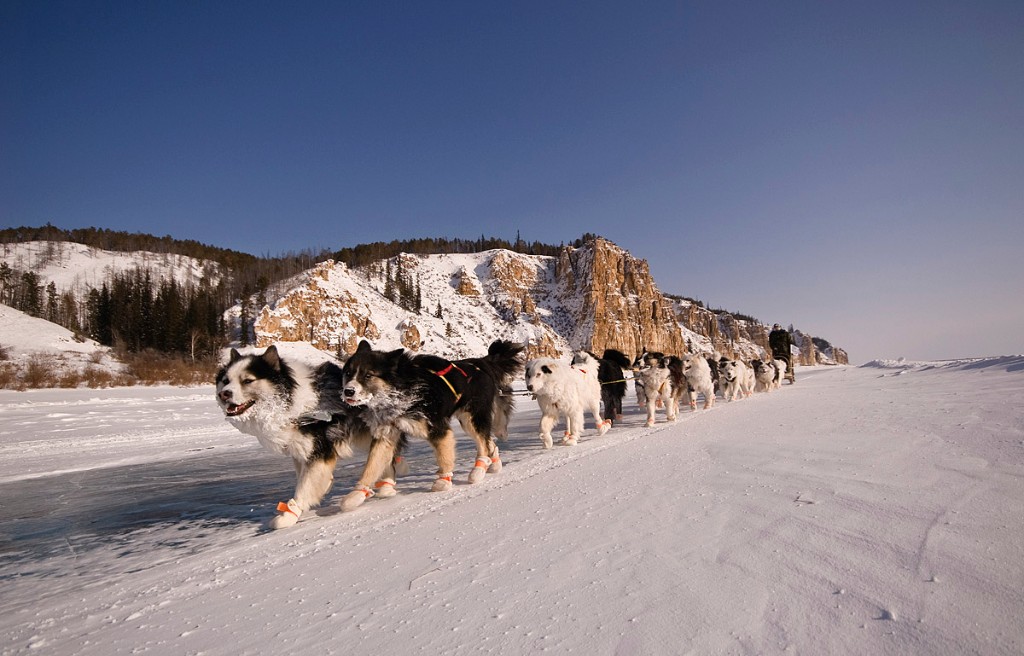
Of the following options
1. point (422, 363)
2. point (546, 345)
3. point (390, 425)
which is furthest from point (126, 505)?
point (546, 345)

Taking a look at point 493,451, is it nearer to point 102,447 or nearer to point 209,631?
point 209,631

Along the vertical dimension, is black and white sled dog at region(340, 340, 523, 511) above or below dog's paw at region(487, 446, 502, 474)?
above

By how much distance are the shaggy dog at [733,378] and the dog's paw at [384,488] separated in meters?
11.0

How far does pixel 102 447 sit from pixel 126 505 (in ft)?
21.9

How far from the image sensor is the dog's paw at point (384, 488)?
4.86 meters

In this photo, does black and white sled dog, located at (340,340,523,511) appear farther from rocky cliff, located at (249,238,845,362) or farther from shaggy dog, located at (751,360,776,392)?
rocky cliff, located at (249,238,845,362)

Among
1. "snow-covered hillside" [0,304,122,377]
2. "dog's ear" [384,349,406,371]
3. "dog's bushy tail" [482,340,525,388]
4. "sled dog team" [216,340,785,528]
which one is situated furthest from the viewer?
"snow-covered hillside" [0,304,122,377]

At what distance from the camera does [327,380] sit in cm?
508

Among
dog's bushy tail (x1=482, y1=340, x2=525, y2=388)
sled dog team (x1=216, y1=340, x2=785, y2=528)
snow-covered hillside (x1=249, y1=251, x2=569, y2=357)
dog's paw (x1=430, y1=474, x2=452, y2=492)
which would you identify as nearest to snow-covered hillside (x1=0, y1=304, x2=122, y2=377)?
snow-covered hillside (x1=249, y1=251, x2=569, y2=357)

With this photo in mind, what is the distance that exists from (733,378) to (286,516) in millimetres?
12407

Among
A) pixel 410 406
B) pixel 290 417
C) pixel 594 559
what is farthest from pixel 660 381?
pixel 594 559

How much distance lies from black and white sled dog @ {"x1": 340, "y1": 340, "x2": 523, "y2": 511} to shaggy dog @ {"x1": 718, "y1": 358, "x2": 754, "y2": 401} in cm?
974

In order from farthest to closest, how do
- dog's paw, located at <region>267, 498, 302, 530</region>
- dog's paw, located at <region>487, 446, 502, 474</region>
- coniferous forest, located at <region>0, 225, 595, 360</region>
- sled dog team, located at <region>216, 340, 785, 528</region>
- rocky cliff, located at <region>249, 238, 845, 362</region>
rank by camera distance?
rocky cliff, located at <region>249, 238, 845, 362</region>
coniferous forest, located at <region>0, 225, 595, 360</region>
dog's paw, located at <region>487, 446, 502, 474</region>
sled dog team, located at <region>216, 340, 785, 528</region>
dog's paw, located at <region>267, 498, 302, 530</region>

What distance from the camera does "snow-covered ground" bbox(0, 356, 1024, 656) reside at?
177 centimetres
